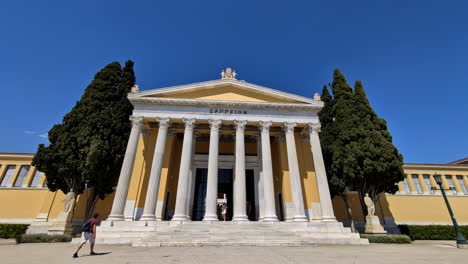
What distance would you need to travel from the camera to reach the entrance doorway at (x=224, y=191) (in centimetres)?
1936

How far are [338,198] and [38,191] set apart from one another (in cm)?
2881

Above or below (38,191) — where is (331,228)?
below

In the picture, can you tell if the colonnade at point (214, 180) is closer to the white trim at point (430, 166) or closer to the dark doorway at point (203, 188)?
the dark doorway at point (203, 188)

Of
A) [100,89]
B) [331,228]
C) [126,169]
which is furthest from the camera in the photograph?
[100,89]

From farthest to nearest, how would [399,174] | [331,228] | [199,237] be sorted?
1. [399,174]
2. [331,228]
3. [199,237]

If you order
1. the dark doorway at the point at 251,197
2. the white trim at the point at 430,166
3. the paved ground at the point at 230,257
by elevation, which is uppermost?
the white trim at the point at 430,166

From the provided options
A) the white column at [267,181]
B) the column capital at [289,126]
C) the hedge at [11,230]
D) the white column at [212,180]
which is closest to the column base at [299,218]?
the white column at [267,181]

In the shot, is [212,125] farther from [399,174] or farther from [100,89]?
[399,174]

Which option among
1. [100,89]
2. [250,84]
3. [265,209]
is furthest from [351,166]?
[100,89]

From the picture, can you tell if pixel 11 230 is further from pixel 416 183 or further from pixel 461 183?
pixel 461 183

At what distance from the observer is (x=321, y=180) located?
16.3 m

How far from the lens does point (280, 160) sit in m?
19.8

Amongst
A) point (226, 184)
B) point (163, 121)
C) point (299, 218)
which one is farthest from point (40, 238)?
point (299, 218)

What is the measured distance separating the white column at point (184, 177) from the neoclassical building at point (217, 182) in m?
0.07
